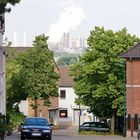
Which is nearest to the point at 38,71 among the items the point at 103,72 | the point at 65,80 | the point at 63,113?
the point at 103,72

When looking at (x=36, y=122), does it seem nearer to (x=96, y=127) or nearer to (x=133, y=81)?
(x=133, y=81)

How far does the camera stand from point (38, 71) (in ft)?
256

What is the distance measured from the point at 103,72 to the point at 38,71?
36.7 ft

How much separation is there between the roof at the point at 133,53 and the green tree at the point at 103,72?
5.69 ft

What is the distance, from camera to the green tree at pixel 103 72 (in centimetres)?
6900

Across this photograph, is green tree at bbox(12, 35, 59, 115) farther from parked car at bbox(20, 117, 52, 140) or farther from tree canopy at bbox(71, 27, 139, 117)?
parked car at bbox(20, 117, 52, 140)

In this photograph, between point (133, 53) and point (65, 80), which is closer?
point (133, 53)

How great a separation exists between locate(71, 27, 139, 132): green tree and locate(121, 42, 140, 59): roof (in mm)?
1734

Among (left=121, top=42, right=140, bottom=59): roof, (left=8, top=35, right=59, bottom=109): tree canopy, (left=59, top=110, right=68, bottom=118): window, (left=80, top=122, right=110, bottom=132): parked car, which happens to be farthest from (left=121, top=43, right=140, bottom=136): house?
(left=59, top=110, right=68, bottom=118): window

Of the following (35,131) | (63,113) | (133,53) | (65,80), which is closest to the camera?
(35,131)

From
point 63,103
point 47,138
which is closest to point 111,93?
point 47,138

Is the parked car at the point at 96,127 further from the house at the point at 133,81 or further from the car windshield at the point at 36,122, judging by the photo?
the car windshield at the point at 36,122

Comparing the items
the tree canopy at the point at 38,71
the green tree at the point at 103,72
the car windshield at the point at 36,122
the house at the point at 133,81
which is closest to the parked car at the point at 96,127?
the green tree at the point at 103,72

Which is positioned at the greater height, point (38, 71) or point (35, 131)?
point (38, 71)
